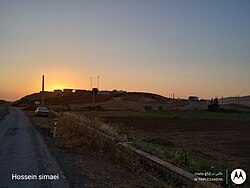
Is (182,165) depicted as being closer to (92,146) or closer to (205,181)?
(205,181)

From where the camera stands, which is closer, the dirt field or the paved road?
the paved road

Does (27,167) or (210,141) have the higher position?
(27,167)

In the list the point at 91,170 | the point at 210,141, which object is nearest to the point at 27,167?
the point at 91,170

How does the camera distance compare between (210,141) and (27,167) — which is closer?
(27,167)

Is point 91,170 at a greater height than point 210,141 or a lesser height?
greater

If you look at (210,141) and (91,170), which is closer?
(91,170)

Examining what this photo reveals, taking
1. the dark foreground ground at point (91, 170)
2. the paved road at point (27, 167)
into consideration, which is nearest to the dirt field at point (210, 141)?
the dark foreground ground at point (91, 170)

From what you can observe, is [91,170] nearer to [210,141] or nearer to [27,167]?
[27,167]

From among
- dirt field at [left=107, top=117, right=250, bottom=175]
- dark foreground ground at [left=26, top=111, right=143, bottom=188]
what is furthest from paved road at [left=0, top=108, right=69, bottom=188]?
dirt field at [left=107, top=117, right=250, bottom=175]

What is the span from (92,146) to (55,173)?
6.37 meters

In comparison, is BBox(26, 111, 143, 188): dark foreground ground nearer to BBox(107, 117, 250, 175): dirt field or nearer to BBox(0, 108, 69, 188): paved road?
BBox(0, 108, 69, 188): paved road

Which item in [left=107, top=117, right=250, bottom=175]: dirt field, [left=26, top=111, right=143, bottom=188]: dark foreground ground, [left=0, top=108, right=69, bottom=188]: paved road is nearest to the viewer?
[left=0, top=108, right=69, bottom=188]: paved road

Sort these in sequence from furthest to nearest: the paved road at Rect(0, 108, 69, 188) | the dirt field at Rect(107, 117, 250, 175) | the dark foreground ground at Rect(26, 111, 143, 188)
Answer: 1. the dirt field at Rect(107, 117, 250, 175)
2. the dark foreground ground at Rect(26, 111, 143, 188)
3. the paved road at Rect(0, 108, 69, 188)

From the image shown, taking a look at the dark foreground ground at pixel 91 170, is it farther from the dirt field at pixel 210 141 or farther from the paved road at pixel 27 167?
the dirt field at pixel 210 141
